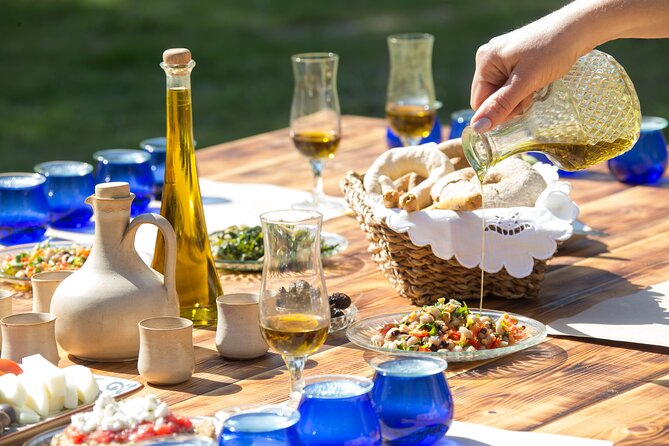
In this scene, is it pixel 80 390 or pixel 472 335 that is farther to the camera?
pixel 472 335

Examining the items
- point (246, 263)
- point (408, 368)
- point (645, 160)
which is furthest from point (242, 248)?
point (645, 160)

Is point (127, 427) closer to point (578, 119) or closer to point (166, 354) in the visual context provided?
point (166, 354)

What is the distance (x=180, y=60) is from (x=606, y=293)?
3.08 feet

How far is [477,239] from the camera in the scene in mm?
2201

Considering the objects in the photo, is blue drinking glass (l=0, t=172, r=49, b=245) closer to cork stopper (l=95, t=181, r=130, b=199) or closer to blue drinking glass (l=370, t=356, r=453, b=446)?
cork stopper (l=95, t=181, r=130, b=199)

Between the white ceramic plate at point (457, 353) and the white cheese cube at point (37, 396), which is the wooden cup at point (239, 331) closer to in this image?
the white ceramic plate at point (457, 353)

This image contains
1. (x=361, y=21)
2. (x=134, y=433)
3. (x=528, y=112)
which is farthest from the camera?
(x=361, y=21)

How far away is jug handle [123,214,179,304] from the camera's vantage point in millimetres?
1945

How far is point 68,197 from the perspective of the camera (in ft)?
9.26

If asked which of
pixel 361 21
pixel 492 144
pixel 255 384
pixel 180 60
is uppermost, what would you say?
pixel 361 21

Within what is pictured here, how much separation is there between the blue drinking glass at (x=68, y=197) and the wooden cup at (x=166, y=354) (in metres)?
1.05

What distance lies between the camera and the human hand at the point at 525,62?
1961mm

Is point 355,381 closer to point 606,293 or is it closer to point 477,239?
point 477,239

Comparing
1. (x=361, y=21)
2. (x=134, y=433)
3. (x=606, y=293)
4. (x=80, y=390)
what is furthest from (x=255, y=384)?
(x=361, y=21)
